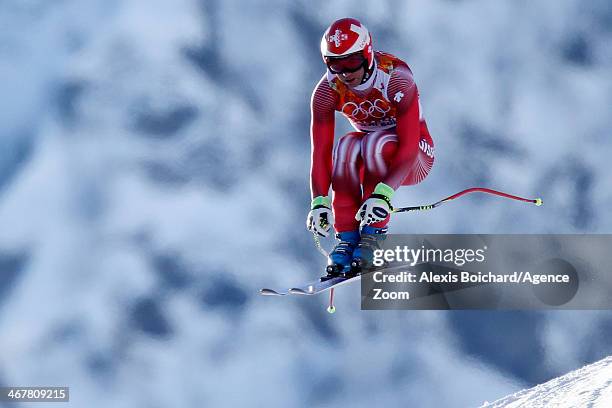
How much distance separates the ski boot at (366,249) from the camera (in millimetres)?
16078

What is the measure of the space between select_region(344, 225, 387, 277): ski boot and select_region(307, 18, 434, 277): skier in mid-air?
0.6 inches

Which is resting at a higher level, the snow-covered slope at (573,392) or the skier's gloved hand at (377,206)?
the skier's gloved hand at (377,206)

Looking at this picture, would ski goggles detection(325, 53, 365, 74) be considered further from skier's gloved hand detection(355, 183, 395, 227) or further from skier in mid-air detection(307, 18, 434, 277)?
skier's gloved hand detection(355, 183, 395, 227)

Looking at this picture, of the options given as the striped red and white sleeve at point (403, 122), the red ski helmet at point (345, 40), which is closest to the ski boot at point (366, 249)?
the striped red and white sleeve at point (403, 122)

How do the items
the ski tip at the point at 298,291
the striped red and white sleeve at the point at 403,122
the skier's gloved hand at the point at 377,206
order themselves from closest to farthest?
the ski tip at the point at 298,291 < the skier's gloved hand at the point at 377,206 < the striped red and white sleeve at the point at 403,122

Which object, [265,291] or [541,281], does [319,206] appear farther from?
[541,281]

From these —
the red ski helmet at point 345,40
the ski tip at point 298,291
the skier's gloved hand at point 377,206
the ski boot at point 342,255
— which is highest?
the red ski helmet at point 345,40

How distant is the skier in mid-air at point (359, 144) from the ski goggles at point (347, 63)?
15 millimetres

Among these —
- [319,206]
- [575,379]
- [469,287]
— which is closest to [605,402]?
[575,379]

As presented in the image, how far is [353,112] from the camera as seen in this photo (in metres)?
17.0

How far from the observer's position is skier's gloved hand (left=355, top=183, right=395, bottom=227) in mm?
15836

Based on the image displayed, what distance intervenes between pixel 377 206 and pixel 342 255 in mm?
1012

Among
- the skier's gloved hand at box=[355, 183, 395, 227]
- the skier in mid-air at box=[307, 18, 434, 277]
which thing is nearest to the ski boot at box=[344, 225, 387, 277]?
the skier in mid-air at box=[307, 18, 434, 277]

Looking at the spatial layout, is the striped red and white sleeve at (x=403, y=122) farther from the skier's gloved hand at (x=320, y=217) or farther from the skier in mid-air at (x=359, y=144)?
the skier's gloved hand at (x=320, y=217)
